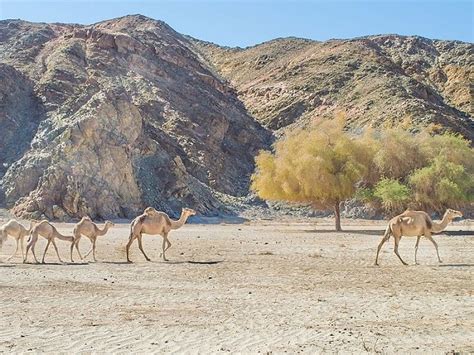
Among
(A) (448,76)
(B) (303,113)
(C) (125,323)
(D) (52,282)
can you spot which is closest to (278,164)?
(D) (52,282)

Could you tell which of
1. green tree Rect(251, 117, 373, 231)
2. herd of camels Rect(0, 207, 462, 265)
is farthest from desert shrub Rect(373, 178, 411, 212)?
herd of camels Rect(0, 207, 462, 265)

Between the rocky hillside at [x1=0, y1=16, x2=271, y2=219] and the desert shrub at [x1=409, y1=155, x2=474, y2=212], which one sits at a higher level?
the rocky hillside at [x1=0, y1=16, x2=271, y2=219]

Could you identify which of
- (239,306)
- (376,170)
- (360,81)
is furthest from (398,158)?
(360,81)

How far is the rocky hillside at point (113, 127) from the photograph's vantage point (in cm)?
5206

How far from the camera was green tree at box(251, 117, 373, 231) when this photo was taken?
40250 mm

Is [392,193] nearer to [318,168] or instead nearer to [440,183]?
[440,183]

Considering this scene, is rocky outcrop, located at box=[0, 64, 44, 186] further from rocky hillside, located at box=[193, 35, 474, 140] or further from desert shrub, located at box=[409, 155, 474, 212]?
rocky hillside, located at box=[193, 35, 474, 140]

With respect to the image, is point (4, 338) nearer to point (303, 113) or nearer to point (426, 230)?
point (426, 230)

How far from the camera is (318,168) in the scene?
40188 millimetres

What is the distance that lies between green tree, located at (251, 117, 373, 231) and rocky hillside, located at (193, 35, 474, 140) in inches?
1409

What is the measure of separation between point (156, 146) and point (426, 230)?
45139 mm

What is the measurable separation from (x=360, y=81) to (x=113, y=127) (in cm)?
5144

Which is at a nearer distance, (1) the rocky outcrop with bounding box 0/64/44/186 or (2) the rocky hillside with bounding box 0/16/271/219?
(2) the rocky hillside with bounding box 0/16/271/219

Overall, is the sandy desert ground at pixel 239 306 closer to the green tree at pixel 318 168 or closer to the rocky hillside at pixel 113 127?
the green tree at pixel 318 168
